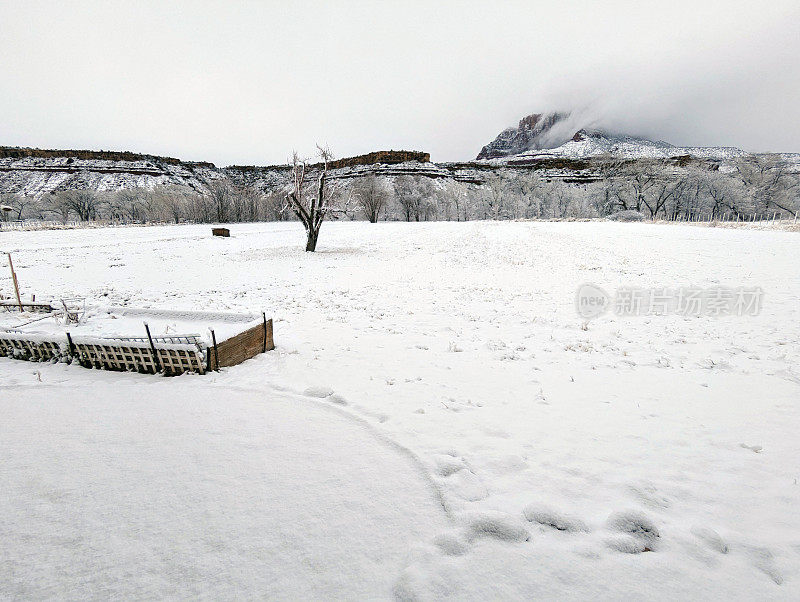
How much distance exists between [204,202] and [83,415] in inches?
2801

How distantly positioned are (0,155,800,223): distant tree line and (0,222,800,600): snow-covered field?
35.8m

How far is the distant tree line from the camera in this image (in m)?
52.2

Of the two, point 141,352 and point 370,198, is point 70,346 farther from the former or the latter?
point 370,198

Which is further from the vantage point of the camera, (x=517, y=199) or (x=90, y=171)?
(x=90, y=171)

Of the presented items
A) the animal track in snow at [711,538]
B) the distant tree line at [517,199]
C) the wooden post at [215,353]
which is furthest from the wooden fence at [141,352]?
the distant tree line at [517,199]

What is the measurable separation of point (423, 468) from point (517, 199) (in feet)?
251

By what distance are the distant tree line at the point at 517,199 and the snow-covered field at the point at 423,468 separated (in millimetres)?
35818

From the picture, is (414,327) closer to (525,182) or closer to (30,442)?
(30,442)

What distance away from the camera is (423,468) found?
11.3 feet

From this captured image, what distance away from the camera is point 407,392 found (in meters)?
5.05

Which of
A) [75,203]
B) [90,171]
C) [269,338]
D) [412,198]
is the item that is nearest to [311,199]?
[269,338]

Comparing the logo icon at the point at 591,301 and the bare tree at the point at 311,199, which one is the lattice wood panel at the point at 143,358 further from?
the bare tree at the point at 311,199

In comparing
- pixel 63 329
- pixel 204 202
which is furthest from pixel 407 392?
pixel 204 202

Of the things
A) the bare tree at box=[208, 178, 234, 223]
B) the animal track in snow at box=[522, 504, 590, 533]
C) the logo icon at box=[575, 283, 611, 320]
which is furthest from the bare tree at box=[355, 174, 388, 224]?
the animal track in snow at box=[522, 504, 590, 533]
